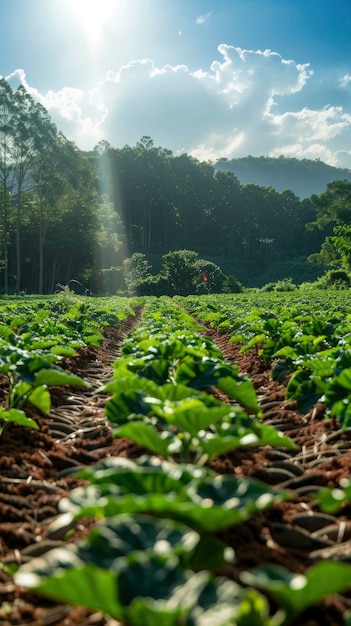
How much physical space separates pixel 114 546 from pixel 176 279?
4726 cm

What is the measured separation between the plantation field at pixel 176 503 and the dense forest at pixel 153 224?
4813 centimetres

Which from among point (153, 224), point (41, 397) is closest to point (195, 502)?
point (41, 397)

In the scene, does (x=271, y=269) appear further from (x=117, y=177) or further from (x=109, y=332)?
(x=109, y=332)

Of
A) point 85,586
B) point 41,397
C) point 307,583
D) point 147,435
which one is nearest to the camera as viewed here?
point 85,586

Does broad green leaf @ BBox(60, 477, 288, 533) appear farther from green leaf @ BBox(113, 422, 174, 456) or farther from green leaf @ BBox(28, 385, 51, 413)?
green leaf @ BBox(28, 385, 51, 413)

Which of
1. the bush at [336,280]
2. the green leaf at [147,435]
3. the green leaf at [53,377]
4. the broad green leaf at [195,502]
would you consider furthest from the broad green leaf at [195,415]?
the bush at [336,280]

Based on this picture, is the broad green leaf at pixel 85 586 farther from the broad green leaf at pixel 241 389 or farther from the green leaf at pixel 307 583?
the broad green leaf at pixel 241 389

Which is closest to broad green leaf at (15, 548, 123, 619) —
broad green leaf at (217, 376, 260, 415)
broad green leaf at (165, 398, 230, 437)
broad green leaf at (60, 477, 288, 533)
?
broad green leaf at (60, 477, 288, 533)

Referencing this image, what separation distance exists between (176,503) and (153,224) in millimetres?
86041

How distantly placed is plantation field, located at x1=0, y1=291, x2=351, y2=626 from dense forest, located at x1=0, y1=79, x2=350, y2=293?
4813cm

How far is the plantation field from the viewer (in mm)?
1241

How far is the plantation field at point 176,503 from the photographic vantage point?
4.07 ft

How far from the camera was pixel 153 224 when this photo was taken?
282 feet

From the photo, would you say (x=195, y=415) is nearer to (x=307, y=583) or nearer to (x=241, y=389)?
(x=307, y=583)
